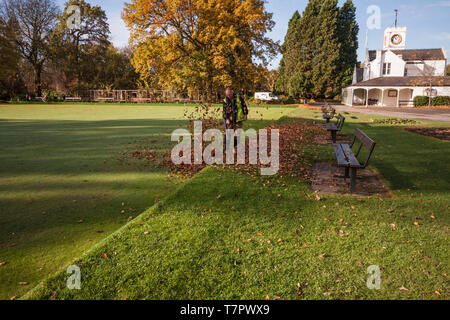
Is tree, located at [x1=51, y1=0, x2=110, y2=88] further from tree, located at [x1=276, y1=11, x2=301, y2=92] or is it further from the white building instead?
the white building

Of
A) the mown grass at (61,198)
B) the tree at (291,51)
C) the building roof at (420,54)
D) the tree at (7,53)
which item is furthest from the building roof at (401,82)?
the tree at (7,53)

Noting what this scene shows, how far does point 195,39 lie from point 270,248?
50.9 ft

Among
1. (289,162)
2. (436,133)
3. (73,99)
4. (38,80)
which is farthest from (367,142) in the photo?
(38,80)

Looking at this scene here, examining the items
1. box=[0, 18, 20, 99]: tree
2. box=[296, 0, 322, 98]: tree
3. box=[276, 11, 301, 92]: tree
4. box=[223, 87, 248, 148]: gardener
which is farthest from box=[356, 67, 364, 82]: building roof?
box=[0, 18, 20, 99]: tree

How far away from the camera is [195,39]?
1684 cm

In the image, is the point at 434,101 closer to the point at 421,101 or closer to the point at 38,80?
the point at 421,101

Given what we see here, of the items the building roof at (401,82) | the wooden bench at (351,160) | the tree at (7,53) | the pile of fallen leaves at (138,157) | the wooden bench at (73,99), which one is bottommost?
the pile of fallen leaves at (138,157)

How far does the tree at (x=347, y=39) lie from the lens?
161 ft

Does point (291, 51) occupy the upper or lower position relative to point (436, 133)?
upper

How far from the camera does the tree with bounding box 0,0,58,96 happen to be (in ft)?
170

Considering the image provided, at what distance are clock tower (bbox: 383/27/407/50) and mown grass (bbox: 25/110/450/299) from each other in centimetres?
5313

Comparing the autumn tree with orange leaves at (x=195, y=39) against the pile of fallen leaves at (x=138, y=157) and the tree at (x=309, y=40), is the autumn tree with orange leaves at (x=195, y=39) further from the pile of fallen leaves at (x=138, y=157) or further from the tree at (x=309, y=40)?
the tree at (x=309, y=40)

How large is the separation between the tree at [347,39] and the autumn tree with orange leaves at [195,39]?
114 feet

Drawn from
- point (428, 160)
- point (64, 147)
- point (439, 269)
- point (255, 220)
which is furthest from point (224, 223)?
point (64, 147)
